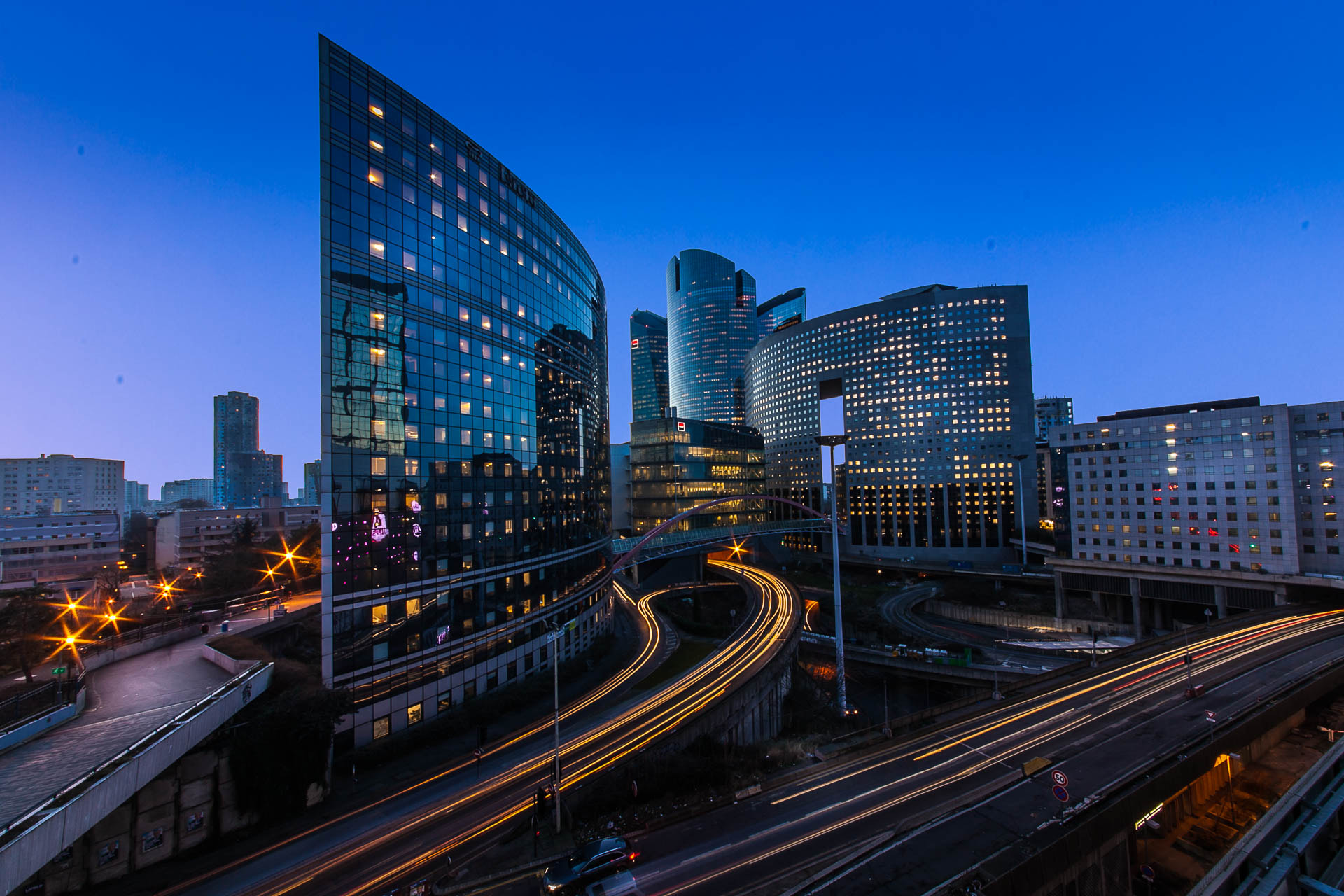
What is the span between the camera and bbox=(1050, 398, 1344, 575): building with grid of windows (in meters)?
67.4

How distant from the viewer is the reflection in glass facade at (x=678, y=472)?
10400 cm

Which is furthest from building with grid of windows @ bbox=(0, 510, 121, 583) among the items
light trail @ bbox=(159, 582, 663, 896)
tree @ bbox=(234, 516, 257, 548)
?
light trail @ bbox=(159, 582, 663, 896)

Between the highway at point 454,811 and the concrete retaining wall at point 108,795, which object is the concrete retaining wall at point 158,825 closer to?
the concrete retaining wall at point 108,795

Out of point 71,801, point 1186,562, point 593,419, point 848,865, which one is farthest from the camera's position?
point 1186,562

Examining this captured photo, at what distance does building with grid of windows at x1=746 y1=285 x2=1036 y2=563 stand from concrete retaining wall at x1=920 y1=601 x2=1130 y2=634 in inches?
1799

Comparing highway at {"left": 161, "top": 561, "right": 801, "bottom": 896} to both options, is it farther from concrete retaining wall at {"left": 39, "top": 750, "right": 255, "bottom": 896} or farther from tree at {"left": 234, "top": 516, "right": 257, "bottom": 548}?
tree at {"left": 234, "top": 516, "right": 257, "bottom": 548}

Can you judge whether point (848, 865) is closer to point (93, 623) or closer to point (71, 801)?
point (71, 801)

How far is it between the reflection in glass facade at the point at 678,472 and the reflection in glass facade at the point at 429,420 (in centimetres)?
4843

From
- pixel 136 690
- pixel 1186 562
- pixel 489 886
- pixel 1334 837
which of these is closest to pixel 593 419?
pixel 136 690

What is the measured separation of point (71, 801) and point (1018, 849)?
108ft

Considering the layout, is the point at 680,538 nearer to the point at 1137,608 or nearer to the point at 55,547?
the point at 1137,608

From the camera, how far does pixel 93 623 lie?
137ft

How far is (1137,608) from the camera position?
247 feet

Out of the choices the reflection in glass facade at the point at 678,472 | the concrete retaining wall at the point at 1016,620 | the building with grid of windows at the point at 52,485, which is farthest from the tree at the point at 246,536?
the concrete retaining wall at the point at 1016,620
